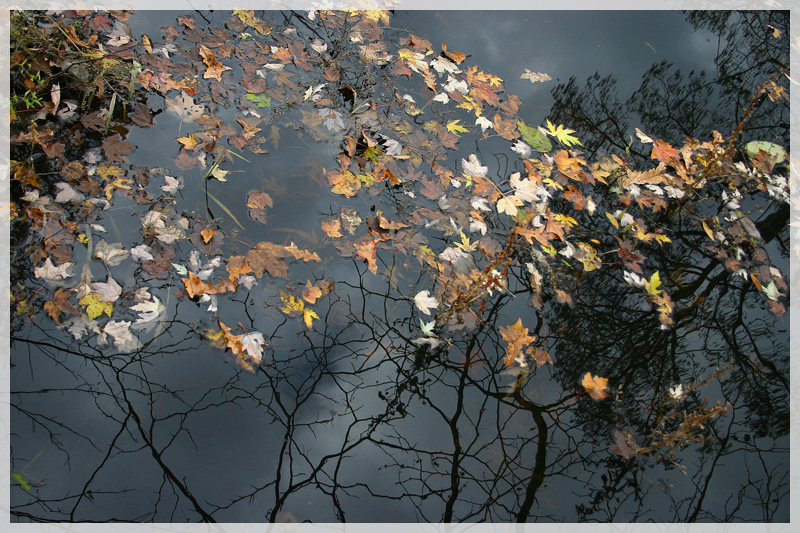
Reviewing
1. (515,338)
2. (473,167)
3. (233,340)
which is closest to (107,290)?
(233,340)

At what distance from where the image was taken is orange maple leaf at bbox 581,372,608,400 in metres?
2.25

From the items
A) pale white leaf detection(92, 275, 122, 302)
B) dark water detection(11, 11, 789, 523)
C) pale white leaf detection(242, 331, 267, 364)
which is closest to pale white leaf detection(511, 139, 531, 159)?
dark water detection(11, 11, 789, 523)

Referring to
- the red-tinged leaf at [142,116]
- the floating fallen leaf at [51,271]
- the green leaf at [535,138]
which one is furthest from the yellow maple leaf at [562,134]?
the floating fallen leaf at [51,271]

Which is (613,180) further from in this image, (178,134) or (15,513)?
(15,513)

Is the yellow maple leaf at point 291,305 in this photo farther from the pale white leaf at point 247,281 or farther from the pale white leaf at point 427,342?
the pale white leaf at point 427,342

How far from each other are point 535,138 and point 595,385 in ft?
5.42

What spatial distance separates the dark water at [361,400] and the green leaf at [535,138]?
0.95 metres

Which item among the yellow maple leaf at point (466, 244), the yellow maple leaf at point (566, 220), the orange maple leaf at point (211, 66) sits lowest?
the yellow maple leaf at point (466, 244)

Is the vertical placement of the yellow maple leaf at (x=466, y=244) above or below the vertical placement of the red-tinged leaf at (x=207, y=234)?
above

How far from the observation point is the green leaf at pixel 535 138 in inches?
125

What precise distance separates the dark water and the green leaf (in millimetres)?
954

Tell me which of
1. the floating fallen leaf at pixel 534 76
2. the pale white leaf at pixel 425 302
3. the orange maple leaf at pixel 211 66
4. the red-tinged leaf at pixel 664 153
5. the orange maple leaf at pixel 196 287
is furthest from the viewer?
the floating fallen leaf at pixel 534 76

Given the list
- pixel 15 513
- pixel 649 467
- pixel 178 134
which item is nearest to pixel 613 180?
pixel 649 467

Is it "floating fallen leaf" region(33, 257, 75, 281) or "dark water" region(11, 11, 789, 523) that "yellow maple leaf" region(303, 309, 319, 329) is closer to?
"dark water" region(11, 11, 789, 523)
